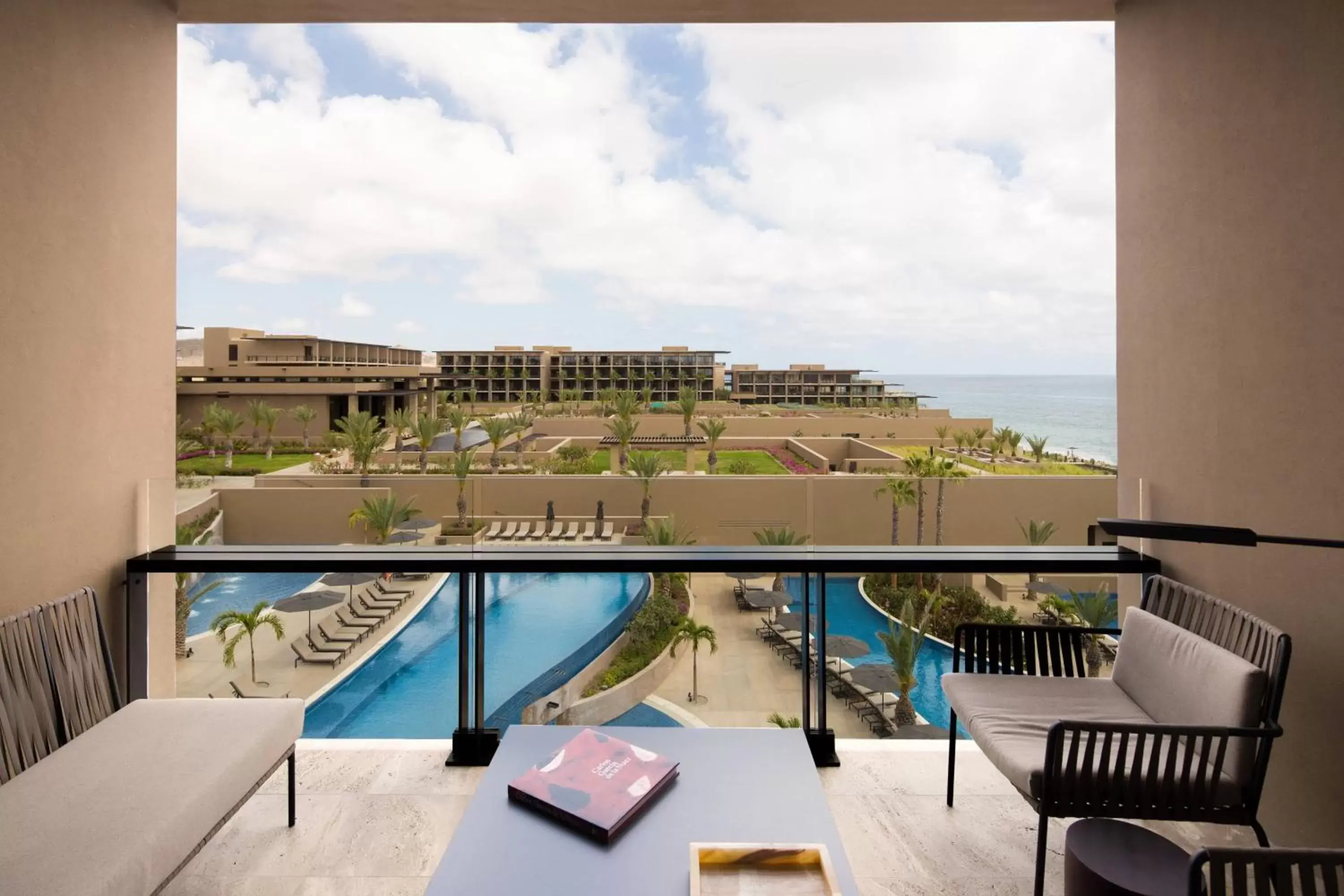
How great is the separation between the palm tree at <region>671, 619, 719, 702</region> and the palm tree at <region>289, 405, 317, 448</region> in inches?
111

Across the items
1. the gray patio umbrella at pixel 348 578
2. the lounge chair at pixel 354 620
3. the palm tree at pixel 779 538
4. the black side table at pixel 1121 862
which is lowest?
the black side table at pixel 1121 862

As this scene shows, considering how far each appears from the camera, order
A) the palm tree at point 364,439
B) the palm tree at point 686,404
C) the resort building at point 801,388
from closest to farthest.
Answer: the palm tree at point 364,439, the palm tree at point 686,404, the resort building at point 801,388

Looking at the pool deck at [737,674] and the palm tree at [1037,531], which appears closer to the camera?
the pool deck at [737,674]

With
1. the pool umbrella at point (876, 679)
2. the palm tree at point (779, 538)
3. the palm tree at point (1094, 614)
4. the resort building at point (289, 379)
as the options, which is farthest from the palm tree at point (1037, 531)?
the resort building at point (289, 379)

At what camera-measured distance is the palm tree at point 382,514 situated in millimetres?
2900

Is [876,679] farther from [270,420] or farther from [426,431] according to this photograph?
[270,420]

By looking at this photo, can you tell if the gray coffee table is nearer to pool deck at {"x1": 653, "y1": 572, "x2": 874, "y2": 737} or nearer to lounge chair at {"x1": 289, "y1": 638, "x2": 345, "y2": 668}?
pool deck at {"x1": 653, "y1": 572, "x2": 874, "y2": 737}

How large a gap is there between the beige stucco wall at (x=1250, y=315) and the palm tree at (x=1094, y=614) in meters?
0.26

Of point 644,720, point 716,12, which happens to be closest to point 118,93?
point 716,12

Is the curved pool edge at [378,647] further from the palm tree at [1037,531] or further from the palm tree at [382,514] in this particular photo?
the palm tree at [1037,531]

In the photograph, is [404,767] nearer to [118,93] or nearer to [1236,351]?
[118,93]

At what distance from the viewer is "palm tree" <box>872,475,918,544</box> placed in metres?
2.83

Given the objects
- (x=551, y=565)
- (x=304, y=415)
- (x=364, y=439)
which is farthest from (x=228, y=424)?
(x=551, y=565)

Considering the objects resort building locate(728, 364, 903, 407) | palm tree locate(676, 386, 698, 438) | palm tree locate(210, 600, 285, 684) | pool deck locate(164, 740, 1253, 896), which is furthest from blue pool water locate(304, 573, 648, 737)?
resort building locate(728, 364, 903, 407)
